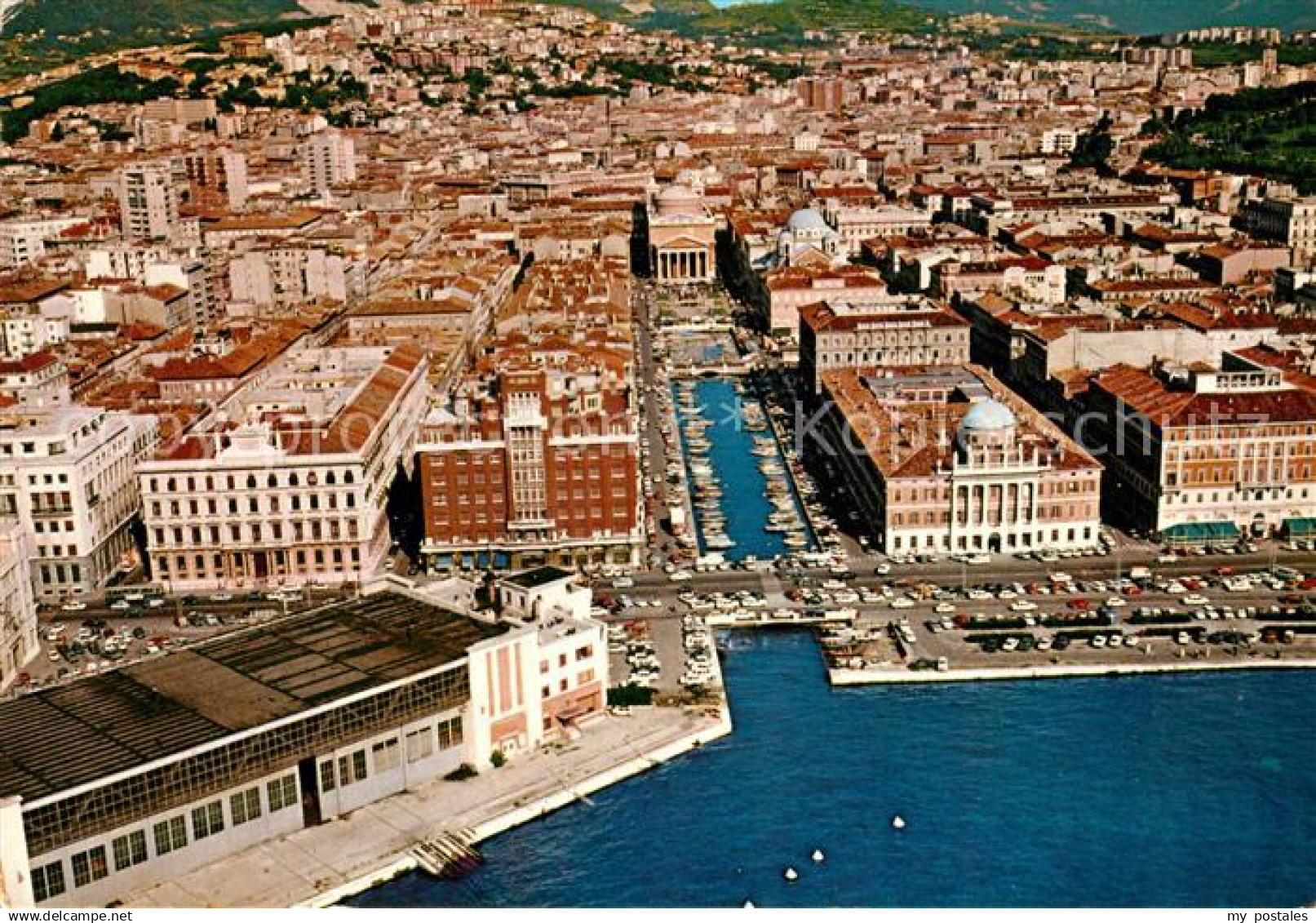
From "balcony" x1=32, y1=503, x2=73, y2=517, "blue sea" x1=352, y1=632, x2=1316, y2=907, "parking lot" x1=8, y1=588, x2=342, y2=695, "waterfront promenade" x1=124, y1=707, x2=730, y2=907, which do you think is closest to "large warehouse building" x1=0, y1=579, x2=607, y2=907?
"waterfront promenade" x1=124, y1=707, x2=730, y2=907

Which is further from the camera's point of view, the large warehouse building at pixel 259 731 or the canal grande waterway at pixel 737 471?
the canal grande waterway at pixel 737 471

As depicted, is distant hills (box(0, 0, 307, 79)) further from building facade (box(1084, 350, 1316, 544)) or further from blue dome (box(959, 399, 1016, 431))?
building facade (box(1084, 350, 1316, 544))

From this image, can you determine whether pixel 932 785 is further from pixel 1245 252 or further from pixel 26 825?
pixel 1245 252

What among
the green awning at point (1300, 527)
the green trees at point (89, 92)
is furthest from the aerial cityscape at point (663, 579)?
the green trees at point (89, 92)

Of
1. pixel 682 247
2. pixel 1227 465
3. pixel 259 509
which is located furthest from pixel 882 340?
pixel 682 247

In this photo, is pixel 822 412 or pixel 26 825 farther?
pixel 822 412

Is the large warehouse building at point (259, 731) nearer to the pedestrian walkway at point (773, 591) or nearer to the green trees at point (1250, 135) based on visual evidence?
the pedestrian walkway at point (773, 591)

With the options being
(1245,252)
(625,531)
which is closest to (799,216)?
(1245,252)
